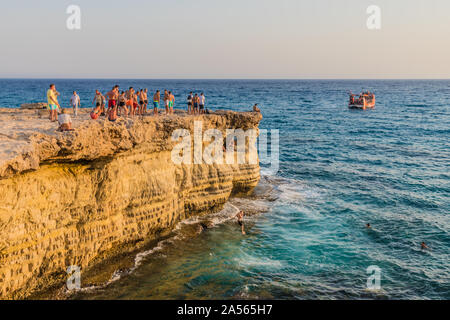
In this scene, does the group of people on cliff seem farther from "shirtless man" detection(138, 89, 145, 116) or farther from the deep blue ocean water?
the deep blue ocean water

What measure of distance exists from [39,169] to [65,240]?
2.65 metres

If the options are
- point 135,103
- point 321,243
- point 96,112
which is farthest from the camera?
point 135,103

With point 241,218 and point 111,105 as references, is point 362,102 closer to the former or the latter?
point 241,218

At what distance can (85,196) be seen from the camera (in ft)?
41.5

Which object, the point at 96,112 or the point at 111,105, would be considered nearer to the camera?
the point at 111,105

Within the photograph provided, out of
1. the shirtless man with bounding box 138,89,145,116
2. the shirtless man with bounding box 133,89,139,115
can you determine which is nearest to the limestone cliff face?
the shirtless man with bounding box 133,89,139,115

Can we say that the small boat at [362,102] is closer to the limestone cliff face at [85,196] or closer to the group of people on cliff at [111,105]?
the group of people on cliff at [111,105]

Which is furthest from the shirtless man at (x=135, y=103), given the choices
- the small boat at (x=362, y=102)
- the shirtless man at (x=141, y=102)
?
the small boat at (x=362, y=102)

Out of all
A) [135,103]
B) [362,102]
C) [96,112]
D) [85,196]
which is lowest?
[85,196]

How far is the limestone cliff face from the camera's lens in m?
10.7

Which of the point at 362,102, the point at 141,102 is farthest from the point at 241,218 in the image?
the point at 362,102

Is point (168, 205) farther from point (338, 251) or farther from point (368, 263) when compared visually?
point (368, 263)

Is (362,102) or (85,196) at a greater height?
(362,102)
